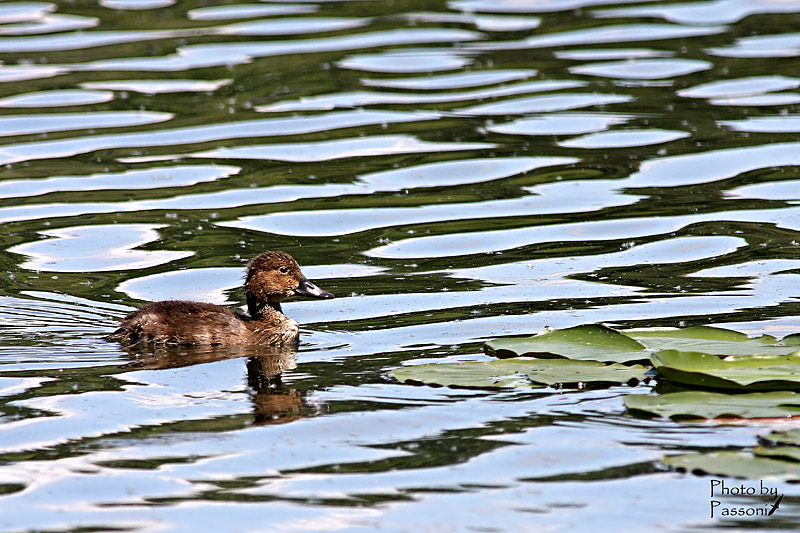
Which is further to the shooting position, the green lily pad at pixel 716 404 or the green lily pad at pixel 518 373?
the green lily pad at pixel 518 373

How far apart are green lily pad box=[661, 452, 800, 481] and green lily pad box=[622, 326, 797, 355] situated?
1.52 m

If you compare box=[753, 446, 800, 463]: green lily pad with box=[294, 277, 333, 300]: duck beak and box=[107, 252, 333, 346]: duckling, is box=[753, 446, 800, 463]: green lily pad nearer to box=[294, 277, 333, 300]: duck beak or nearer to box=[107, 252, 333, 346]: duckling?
box=[107, 252, 333, 346]: duckling

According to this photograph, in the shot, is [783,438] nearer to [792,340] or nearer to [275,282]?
[792,340]

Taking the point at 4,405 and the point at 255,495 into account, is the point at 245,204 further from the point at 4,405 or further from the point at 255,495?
the point at 255,495

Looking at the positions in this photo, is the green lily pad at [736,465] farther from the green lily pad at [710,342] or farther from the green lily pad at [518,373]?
the green lily pad at [710,342]

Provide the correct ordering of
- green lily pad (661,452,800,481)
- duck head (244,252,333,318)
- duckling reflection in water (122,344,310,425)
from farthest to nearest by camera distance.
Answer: duck head (244,252,333,318) < duckling reflection in water (122,344,310,425) < green lily pad (661,452,800,481)

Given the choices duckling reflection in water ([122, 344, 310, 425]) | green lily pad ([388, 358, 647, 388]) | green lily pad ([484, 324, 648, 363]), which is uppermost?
green lily pad ([484, 324, 648, 363])

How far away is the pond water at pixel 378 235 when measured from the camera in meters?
6.77

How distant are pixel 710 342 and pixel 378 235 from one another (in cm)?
496

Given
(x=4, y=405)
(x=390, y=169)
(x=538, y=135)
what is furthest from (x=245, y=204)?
(x=4, y=405)

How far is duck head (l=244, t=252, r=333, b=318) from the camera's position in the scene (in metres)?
10.2

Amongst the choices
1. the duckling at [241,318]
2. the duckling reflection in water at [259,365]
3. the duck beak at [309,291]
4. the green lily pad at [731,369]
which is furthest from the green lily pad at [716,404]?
the duck beak at [309,291]

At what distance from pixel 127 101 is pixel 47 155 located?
Answer: 2.30 metres

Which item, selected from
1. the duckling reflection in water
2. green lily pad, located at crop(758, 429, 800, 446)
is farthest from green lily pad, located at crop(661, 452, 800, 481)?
the duckling reflection in water
